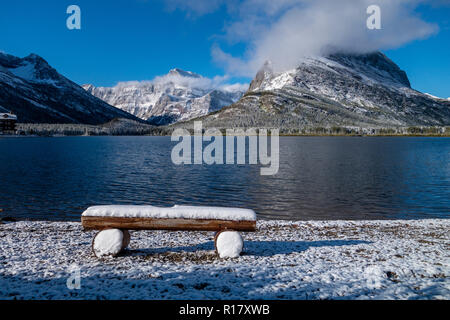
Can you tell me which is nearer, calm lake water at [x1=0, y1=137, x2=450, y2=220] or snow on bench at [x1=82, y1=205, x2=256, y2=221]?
snow on bench at [x1=82, y1=205, x2=256, y2=221]

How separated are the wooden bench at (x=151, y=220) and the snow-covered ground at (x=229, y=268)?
0.94m

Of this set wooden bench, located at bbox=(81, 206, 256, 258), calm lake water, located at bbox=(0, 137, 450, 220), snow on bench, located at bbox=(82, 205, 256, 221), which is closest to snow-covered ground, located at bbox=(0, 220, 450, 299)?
wooden bench, located at bbox=(81, 206, 256, 258)

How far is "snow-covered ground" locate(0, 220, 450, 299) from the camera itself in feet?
34.6

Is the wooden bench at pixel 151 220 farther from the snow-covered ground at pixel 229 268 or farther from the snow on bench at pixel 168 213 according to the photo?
the snow-covered ground at pixel 229 268

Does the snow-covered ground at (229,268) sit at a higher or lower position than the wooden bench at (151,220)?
lower

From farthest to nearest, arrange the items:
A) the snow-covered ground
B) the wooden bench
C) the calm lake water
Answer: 1. the calm lake water
2. the wooden bench
3. the snow-covered ground

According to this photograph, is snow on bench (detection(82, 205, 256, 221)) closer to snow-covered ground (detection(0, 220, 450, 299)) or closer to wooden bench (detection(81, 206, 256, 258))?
wooden bench (detection(81, 206, 256, 258))

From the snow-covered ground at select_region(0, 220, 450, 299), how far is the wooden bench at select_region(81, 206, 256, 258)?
0.94 meters

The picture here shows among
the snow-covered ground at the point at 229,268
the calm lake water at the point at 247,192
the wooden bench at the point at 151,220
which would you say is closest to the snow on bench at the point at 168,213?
the wooden bench at the point at 151,220

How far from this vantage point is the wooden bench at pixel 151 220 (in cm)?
1382

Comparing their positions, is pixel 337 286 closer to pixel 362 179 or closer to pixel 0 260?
pixel 0 260

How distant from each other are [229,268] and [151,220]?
4.00 m

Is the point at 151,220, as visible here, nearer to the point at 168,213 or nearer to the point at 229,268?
the point at 168,213

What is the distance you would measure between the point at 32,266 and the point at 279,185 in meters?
42.5
